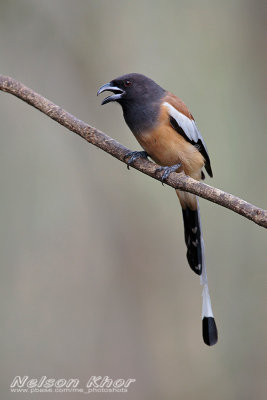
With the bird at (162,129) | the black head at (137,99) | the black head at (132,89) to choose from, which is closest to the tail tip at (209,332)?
the bird at (162,129)

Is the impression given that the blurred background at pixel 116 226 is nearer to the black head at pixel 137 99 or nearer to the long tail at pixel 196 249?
the long tail at pixel 196 249

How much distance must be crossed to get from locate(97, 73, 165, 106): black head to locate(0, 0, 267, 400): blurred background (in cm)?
179

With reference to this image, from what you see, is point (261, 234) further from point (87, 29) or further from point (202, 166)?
point (87, 29)

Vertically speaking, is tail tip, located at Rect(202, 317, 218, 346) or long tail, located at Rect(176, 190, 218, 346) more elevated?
long tail, located at Rect(176, 190, 218, 346)

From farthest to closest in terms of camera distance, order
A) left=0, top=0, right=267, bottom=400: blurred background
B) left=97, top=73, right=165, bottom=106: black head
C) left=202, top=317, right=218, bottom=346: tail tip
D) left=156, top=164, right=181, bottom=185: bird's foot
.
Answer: left=0, top=0, right=267, bottom=400: blurred background, left=97, top=73, right=165, bottom=106: black head, left=202, top=317, right=218, bottom=346: tail tip, left=156, top=164, right=181, bottom=185: bird's foot

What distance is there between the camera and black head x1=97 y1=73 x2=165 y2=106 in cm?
396

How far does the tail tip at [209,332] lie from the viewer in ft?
12.6

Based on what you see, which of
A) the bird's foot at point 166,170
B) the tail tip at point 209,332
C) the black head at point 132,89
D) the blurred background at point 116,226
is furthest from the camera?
the blurred background at point 116,226

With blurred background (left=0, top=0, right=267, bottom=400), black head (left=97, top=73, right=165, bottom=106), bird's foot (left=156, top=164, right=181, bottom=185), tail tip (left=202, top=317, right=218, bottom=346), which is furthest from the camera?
blurred background (left=0, top=0, right=267, bottom=400)

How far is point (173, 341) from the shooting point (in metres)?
5.83

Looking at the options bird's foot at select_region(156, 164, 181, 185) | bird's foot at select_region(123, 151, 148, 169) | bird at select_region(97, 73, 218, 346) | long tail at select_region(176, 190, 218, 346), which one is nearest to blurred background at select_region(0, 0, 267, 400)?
long tail at select_region(176, 190, 218, 346)

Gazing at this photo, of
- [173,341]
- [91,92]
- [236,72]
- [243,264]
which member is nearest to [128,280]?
[173,341]

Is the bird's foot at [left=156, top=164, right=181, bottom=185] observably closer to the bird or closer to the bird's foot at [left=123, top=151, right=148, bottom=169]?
the bird

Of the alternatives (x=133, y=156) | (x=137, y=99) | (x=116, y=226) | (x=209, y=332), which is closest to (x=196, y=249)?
(x=209, y=332)
